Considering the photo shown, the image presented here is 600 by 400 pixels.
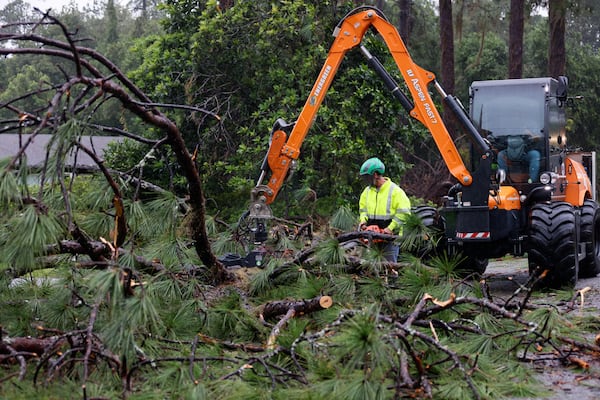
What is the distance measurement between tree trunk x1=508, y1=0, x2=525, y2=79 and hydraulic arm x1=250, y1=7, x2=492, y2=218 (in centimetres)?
→ 1512

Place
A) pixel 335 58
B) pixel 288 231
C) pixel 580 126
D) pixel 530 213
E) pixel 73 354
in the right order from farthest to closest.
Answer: pixel 580 126, pixel 335 58, pixel 530 213, pixel 288 231, pixel 73 354

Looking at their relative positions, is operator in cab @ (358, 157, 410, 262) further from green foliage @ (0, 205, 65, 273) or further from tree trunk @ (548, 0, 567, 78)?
tree trunk @ (548, 0, 567, 78)

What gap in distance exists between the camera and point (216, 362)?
599 centimetres

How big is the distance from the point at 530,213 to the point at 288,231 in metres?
3.04

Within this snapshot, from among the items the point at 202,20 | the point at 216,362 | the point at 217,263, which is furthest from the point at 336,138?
the point at 216,362

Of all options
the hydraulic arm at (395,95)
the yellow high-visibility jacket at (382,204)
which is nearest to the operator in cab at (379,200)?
the yellow high-visibility jacket at (382,204)

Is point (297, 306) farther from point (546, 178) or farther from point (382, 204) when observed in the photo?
point (546, 178)

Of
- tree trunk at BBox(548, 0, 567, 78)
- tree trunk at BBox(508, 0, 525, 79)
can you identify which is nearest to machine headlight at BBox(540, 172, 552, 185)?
tree trunk at BBox(508, 0, 525, 79)

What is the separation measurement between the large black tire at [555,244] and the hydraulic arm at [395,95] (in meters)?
0.99

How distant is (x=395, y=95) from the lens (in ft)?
36.7

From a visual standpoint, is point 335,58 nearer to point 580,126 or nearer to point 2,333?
point 2,333

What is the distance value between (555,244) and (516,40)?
55.8 ft

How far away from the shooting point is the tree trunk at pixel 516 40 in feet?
84.1

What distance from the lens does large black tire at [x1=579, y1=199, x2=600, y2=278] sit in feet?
37.0
